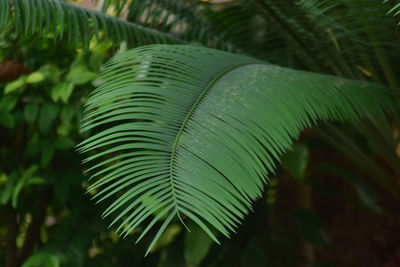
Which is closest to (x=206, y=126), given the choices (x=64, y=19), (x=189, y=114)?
(x=189, y=114)

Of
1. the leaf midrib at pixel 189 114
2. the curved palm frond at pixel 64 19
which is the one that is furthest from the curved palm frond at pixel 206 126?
the curved palm frond at pixel 64 19

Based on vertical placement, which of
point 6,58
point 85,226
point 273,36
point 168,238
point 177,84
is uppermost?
point 177,84

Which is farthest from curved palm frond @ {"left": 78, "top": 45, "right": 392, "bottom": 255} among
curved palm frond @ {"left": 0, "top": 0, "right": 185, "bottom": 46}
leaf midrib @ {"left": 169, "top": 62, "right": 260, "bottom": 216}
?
curved palm frond @ {"left": 0, "top": 0, "right": 185, "bottom": 46}

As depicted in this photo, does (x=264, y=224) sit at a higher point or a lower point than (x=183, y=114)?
lower

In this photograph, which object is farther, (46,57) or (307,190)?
(307,190)

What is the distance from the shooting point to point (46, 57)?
147 cm

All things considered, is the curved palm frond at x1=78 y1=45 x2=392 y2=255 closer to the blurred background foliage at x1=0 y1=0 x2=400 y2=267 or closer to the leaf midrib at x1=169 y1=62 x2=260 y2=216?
the leaf midrib at x1=169 y1=62 x2=260 y2=216

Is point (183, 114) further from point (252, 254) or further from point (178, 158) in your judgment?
point (252, 254)

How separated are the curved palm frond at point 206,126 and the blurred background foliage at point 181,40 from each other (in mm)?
269

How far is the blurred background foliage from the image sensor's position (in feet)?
4.20

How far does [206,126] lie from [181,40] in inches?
27.5

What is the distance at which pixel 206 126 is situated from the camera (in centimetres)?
79

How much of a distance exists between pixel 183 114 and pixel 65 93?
0.53m

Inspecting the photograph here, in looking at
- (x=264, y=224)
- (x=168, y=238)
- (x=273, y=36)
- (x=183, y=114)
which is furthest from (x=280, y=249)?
(x=183, y=114)
